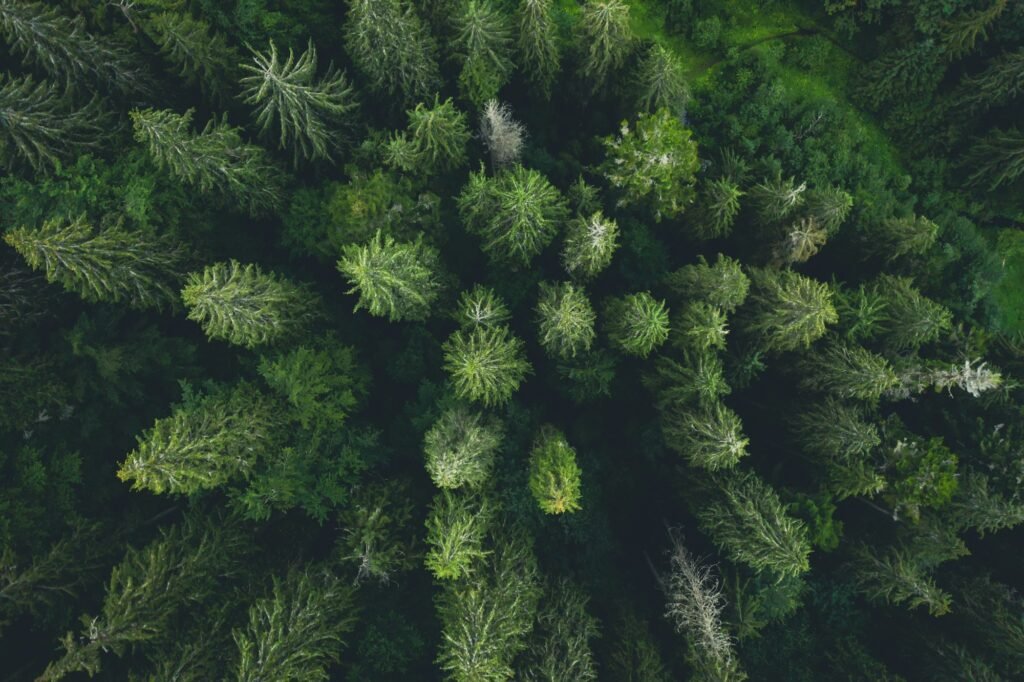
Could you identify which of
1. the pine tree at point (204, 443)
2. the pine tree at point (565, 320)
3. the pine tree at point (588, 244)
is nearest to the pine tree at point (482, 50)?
the pine tree at point (588, 244)

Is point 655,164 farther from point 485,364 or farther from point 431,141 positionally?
point 485,364

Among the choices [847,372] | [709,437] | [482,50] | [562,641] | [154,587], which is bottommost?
[154,587]

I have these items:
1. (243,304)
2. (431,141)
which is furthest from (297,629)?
(431,141)

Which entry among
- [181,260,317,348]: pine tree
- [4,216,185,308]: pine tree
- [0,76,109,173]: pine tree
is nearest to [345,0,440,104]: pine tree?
[181,260,317,348]: pine tree

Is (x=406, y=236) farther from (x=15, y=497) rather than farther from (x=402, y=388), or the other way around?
(x=15, y=497)

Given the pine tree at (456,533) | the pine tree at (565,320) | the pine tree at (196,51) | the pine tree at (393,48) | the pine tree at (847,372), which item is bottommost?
the pine tree at (456,533)

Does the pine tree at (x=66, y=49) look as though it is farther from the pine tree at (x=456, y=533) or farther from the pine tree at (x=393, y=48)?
the pine tree at (x=456, y=533)

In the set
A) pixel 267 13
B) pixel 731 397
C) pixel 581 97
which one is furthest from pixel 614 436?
pixel 267 13
